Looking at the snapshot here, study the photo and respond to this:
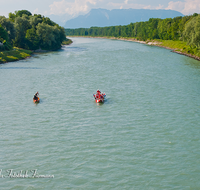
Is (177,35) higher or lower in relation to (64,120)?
higher

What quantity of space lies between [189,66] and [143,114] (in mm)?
44397

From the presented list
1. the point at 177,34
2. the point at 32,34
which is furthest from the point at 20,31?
the point at 177,34

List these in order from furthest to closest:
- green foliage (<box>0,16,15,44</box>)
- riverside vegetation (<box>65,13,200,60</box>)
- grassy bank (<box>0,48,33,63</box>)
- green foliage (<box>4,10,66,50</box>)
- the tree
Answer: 1. the tree
2. green foliage (<box>4,10,66,50</box>)
3. green foliage (<box>0,16,15,44</box>)
4. riverside vegetation (<box>65,13,200,60</box>)
5. grassy bank (<box>0,48,33,63</box>)

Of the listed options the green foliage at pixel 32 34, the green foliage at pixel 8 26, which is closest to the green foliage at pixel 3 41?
the green foliage at pixel 8 26

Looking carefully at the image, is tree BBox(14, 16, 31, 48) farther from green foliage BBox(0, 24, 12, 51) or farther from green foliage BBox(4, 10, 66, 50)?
green foliage BBox(0, 24, 12, 51)

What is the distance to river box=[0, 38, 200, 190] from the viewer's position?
19.0 meters

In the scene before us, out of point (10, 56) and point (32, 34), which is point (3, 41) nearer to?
Result: point (10, 56)

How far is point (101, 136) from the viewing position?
25766mm

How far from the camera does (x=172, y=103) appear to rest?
36031 mm

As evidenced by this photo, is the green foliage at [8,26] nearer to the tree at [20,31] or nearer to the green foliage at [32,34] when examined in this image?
the green foliage at [32,34]

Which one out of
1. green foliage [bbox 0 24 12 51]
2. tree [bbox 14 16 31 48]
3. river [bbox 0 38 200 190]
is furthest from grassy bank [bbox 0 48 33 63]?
river [bbox 0 38 200 190]

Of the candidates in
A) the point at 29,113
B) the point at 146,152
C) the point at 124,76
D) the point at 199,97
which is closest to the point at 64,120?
the point at 29,113

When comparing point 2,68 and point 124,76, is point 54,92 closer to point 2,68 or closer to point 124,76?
point 124,76

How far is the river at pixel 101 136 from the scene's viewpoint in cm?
1902
